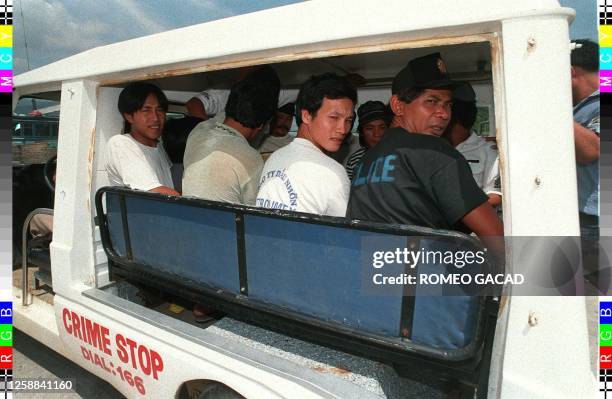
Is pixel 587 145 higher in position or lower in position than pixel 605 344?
higher

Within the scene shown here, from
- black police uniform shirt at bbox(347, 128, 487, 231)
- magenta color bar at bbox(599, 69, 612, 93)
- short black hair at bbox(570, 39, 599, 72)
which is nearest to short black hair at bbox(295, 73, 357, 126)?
black police uniform shirt at bbox(347, 128, 487, 231)

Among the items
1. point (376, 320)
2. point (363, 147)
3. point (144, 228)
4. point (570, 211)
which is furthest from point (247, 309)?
point (363, 147)

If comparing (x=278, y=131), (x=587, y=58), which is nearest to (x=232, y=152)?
(x=278, y=131)

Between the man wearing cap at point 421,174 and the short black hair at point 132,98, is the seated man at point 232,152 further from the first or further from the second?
the man wearing cap at point 421,174

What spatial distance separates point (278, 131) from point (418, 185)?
7.92 feet

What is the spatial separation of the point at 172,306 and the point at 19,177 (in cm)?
278

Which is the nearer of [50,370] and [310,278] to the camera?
[310,278]

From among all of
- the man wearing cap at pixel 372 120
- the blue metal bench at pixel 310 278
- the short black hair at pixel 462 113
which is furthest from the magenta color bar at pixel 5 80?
the short black hair at pixel 462 113

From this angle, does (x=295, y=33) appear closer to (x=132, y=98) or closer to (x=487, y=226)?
(x=487, y=226)

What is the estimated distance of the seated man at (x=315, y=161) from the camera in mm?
1725

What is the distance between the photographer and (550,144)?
1.11m

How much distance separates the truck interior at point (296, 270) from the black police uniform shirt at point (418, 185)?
22 cm

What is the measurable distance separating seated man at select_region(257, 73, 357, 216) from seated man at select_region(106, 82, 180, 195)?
28.2 inches

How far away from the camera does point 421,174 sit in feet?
4.68
